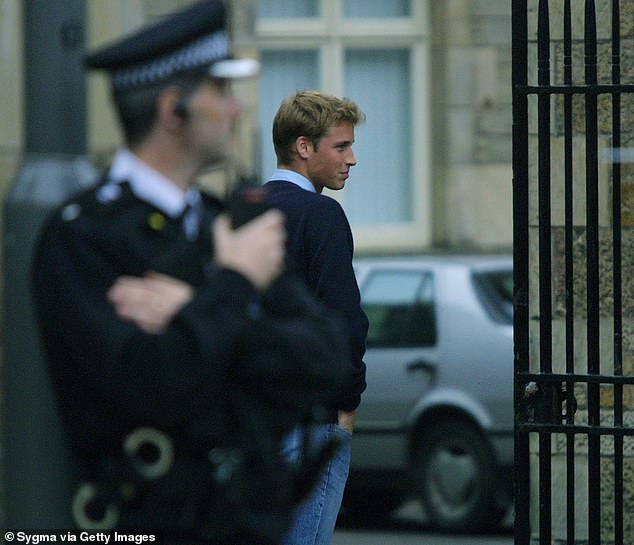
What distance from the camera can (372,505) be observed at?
988 centimetres

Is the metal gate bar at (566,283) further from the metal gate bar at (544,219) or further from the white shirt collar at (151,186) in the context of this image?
the white shirt collar at (151,186)

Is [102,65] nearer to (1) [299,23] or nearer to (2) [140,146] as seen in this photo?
(2) [140,146]

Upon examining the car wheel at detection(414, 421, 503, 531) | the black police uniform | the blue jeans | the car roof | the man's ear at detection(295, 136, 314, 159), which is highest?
the man's ear at detection(295, 136, 314, 159)

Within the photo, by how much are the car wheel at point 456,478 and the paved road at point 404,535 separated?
0.32 feet

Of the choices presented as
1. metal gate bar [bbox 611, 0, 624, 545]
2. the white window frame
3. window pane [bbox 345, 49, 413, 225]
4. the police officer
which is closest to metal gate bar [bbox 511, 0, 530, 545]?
metal gate bar [bbox 611, 0, 624, 545]

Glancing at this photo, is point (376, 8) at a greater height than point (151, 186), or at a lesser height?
greater

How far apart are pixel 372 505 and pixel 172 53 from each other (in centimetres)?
736

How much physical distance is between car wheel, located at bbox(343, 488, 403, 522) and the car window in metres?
1.16

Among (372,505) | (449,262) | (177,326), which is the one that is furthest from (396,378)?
(177,326)

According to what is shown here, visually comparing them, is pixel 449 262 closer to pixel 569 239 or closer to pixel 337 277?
pixel 569 239

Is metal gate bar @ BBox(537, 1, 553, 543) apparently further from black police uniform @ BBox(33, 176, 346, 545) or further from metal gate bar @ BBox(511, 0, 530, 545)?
black police uniform @ BBox(33, 176, 346, 545)

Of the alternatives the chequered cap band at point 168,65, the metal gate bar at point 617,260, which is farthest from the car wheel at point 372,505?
the chequered cap band at point 168,65

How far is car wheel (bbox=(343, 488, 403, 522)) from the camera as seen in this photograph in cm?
970

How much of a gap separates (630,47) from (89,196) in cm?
281
